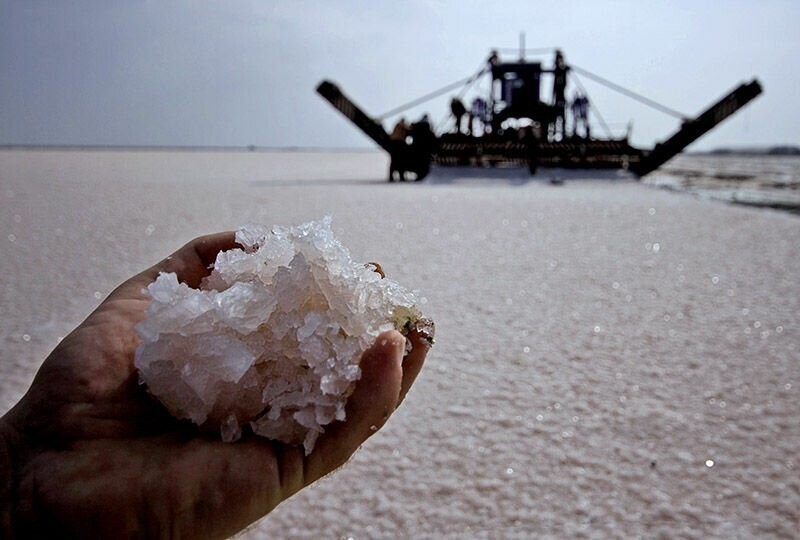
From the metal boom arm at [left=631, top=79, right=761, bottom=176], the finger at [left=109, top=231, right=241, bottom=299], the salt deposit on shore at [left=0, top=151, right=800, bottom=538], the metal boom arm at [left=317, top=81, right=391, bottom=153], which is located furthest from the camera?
the metal boom arm at [left=317, top=81, right=391, bottom=153]

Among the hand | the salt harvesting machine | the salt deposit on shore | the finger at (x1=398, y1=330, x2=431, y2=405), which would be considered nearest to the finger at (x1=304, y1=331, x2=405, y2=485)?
the hand

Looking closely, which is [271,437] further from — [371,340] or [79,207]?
[79,207]

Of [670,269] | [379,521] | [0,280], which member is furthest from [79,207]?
[379,521]

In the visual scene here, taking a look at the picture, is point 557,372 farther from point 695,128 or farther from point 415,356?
point 695,128

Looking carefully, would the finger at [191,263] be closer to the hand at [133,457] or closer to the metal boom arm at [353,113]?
the hand at [133,457]

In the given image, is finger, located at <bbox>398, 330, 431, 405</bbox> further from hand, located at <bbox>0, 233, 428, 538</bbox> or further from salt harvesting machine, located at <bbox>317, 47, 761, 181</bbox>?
salt harvesting machine, located at <bbox>317, 47, 761, 181</bbox>

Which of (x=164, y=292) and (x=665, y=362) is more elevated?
(x=164, y=292)

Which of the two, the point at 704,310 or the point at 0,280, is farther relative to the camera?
the point at 0,280

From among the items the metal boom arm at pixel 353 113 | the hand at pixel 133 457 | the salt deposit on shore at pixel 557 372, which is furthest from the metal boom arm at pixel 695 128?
the hand at pixel 133 457
